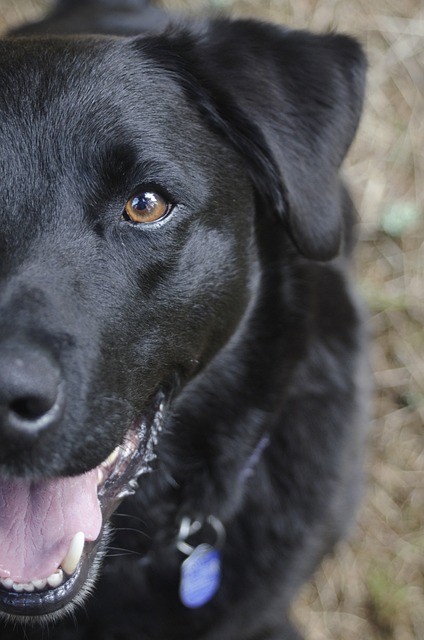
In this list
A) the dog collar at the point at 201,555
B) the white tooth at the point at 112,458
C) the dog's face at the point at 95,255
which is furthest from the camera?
the dog collar at the point at 201,555

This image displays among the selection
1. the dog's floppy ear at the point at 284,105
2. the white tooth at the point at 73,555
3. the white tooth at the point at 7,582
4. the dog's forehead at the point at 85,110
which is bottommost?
the white tooth at the point at 73,555

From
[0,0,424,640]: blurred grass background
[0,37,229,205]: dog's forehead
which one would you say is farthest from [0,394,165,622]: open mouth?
[0,0,424,640]: blurred grass background

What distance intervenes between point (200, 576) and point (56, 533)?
0.52 metres

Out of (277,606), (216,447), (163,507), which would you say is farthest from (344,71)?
(277,606)

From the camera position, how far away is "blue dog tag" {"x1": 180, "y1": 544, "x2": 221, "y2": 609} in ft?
6.47

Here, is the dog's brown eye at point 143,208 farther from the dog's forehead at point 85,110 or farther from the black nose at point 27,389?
the black nose at point 27,389

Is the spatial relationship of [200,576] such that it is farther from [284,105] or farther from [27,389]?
[284,105]

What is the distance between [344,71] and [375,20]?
6.03 feet

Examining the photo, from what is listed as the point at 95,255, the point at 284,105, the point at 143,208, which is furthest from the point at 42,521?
the point at 284,105

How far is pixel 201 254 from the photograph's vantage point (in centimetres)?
165

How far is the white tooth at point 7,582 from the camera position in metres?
1.53

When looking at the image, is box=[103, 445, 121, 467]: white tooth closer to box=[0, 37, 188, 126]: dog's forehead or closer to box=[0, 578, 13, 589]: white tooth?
box=[0, 578, 13, 589]: white tooth

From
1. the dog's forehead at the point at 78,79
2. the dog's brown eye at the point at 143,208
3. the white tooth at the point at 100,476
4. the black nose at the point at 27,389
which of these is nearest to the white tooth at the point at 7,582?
the white tooth at the point at 100,476

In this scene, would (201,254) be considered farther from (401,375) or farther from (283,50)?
(401,375)
